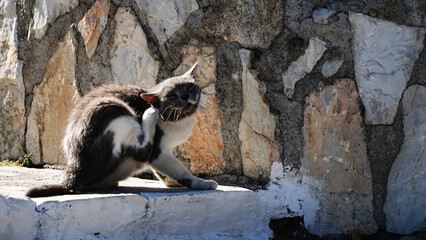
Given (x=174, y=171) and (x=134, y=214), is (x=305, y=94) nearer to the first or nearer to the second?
(x=174, y=171)

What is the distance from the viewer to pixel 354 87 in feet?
7.90

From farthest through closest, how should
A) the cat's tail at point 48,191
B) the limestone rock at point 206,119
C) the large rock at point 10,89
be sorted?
1. the large rock at point 10,89
2. the limestone rock at point 206,119
3. the cat's tail at point 48,191

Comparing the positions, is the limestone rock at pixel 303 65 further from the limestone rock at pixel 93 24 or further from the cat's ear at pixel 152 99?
the limestone rock at pixel 93 24

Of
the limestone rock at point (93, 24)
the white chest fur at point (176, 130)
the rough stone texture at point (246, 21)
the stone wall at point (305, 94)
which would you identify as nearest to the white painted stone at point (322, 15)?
the stone wall at point (305, 94)

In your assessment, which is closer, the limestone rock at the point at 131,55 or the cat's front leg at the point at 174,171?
the cat's front leg at the point at 174,171

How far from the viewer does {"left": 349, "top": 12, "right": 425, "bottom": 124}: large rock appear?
232 centimetres

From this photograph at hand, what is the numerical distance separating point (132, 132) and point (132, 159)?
141mm

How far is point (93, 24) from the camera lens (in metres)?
3.07

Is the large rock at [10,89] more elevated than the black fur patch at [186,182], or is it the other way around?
the large rock at [10,89]

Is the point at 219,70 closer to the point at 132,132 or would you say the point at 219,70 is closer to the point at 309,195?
the point at 132,132

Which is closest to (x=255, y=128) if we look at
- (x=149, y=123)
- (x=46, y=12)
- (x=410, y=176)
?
(x=149, y=123)

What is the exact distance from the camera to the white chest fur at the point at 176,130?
2.53m

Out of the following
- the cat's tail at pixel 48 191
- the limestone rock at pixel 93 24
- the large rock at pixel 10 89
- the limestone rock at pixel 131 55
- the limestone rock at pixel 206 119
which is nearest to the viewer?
the cat's tail at pixel 48 191

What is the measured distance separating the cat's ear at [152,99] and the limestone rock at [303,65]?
677mm
